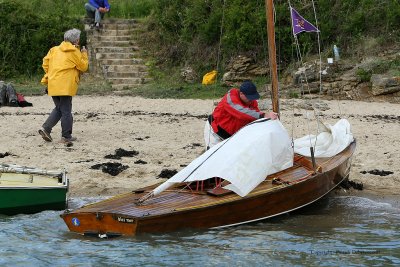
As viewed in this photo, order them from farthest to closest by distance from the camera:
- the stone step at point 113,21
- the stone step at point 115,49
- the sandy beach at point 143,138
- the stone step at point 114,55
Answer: the stone step at point 113,21 < the stone step at point 115,49 < the stone step at point 114,55 < the sandy beach at point 143,138

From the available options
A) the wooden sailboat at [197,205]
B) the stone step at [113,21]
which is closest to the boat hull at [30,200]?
the wooden sailboat at [197,205]

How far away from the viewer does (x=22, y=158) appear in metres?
13.3

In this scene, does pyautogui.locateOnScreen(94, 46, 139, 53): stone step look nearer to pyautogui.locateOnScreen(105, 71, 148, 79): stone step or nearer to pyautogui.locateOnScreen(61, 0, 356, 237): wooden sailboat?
pyautogui.locateOnScreen(105, 71, 148, 79): stone step

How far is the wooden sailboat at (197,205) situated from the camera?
30.3ft

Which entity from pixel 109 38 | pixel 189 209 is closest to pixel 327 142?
pixel 189 209

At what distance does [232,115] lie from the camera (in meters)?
10.7

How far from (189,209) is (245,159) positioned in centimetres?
111

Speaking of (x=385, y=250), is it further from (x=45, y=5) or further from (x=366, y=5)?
(x=45, y=5)

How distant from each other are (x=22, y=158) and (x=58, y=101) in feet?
4.74

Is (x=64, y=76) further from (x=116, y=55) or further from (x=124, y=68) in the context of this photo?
(x=116, y=55)

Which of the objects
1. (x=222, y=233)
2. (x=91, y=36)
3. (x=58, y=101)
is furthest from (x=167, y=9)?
(x=222, y=233)

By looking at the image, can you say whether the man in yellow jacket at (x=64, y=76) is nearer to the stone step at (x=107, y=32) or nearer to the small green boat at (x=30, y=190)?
the small green boat at (x=30, y=190)

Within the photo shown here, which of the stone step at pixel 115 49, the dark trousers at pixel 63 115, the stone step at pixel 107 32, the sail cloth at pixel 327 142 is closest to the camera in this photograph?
the sail cloth at pixel 327 142

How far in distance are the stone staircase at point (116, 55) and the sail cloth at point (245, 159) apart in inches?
488
